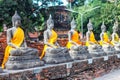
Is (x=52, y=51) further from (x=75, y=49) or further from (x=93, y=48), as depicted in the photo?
(x=93, y=48)

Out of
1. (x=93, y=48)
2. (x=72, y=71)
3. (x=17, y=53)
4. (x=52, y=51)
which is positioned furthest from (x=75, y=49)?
(x=17, y=53)

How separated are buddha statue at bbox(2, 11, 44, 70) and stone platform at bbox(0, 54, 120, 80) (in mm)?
295

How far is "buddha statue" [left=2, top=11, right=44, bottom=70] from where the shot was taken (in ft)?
22.2

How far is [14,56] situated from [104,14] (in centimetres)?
1943

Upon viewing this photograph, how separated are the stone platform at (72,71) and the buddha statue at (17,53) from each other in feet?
0.97

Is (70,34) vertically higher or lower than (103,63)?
higher

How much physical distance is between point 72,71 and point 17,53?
2071 millimetres

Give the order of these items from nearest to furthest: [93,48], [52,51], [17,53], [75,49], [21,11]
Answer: [17,53] < [52,51] < [75,49] < [93,48] < [21,11]

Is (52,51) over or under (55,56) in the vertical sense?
over

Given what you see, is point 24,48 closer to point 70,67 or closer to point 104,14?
point 70,67

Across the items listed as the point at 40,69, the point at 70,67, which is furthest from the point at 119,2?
the point at 40,69

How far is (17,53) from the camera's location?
22.3ft

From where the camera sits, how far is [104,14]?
997 inches

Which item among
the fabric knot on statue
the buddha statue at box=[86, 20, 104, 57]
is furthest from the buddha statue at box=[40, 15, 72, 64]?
the buddha statue at box=[86, 20, 104, 57]
